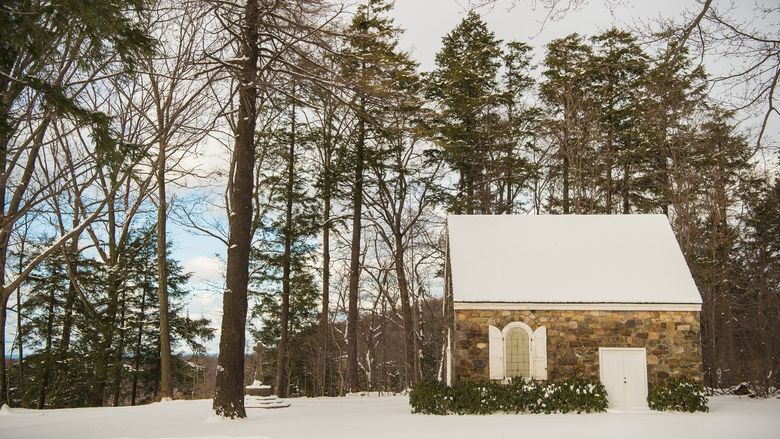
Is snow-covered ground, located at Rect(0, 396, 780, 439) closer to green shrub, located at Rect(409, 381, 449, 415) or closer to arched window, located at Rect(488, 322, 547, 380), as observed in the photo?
green shrub, located at Rect(409, 381, 449, 415)

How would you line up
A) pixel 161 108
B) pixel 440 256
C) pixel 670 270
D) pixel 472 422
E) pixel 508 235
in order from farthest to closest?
pixel 440 256 → pixel 161 108 → pixel 508 235 → pixel 670 270 → pixel 472 422

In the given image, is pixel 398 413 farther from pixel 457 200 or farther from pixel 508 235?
pixel 457 200

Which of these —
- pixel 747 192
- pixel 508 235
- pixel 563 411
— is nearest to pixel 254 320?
pixel 508 235

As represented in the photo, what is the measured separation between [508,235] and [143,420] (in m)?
11.0

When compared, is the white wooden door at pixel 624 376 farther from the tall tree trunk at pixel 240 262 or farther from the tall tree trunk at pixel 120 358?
the tall tree trunk at pixel 120 358

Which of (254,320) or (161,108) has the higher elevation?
(161,108)

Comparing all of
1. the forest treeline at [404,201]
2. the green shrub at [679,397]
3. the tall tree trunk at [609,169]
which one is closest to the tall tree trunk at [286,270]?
the forest treeline at [404,201]

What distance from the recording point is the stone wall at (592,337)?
15.9m

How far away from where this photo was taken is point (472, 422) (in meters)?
13.1

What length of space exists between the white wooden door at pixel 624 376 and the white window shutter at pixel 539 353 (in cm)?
145

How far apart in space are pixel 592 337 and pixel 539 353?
4.78 feet

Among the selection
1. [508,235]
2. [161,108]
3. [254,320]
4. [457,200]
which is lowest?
[254,320]

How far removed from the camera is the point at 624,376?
15875 millimetres

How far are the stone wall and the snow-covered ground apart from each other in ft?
4.71
